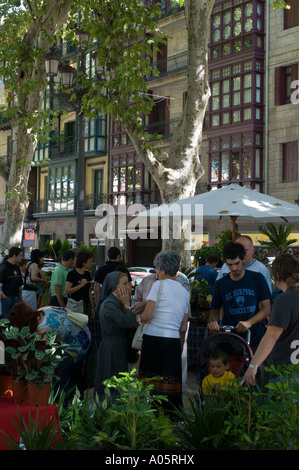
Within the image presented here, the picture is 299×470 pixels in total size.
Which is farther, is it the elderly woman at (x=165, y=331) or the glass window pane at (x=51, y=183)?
the glass window pane at (x=51, y=183)

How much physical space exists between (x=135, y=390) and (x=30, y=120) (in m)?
13.9

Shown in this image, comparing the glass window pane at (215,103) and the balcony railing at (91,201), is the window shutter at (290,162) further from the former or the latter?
the balcony railing at (91,201)

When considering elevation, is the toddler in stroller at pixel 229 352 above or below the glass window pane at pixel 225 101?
below

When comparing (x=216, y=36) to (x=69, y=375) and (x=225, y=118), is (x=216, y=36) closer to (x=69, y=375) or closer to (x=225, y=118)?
(x=225, y=118)

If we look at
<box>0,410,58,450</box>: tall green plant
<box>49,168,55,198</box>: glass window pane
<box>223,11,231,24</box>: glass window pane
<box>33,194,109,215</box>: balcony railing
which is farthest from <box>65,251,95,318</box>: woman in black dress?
<box>49,168,55,198</box>: glass window pane

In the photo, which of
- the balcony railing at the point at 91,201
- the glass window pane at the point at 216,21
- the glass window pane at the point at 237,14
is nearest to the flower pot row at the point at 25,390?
the glass window pane at the point at 237,14

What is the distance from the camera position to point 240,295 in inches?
268

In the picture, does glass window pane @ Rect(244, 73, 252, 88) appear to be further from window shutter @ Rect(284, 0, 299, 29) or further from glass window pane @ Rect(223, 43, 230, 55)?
window shutter @ Rect(284, 0, 299, 29)

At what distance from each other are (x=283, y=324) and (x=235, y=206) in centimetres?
545

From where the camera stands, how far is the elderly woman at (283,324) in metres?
5.09

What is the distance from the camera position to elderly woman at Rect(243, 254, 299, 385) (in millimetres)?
5090

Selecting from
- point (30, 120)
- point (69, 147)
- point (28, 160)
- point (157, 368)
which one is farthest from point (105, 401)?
point (69, 147)

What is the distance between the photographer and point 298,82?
3047 cm

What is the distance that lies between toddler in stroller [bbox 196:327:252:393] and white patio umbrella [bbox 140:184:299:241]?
396 centimetres
